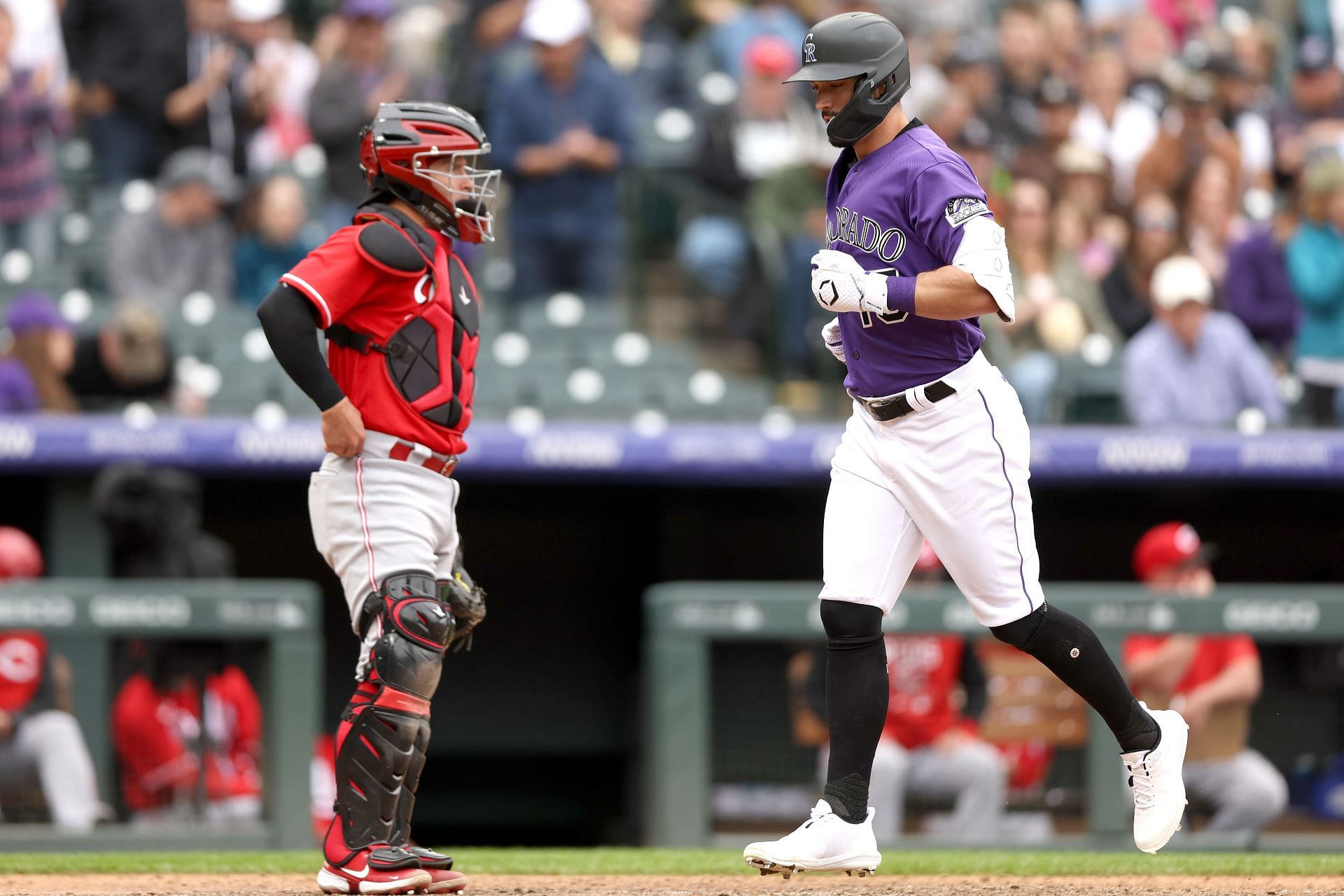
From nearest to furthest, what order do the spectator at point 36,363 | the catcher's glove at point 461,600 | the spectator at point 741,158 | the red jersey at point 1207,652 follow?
the catcher's glove at point 461,600, the red jersey at point 1207,652, the spectator at point 36,363, the spectator at point 741,158

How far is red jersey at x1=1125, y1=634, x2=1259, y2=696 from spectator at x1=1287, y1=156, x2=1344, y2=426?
7.42 ft

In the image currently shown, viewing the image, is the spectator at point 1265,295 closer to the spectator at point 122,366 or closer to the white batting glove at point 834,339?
the spectator at point 122,366

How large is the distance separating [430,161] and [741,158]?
4.72m

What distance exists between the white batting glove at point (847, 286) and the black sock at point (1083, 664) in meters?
0.78

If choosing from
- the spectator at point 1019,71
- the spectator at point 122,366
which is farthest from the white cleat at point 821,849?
the spectator at point 1019,71

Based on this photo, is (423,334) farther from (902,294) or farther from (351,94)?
(351,94)

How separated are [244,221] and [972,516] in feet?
17.6

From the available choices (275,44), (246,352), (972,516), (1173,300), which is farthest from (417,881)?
(275,44)

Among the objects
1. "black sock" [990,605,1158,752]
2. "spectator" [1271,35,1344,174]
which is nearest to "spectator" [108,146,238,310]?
"black sock" [990,605,1158,752]

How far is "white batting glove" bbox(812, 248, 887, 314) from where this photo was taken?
394 centimetres

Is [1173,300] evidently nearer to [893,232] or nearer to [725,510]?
[725,510]

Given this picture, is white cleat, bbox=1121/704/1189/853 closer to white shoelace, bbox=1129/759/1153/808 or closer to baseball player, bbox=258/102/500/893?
white shoelace, bbox=1129/759/1153/808

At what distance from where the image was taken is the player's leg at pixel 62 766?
5.95 metres

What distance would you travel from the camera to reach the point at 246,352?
816 cm
